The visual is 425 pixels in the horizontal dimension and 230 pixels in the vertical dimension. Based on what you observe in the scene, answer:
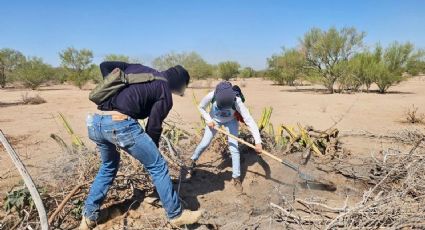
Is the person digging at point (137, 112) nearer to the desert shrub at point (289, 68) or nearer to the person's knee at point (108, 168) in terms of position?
the person's knee at point (108, 168)

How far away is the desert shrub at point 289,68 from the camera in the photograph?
2448cm

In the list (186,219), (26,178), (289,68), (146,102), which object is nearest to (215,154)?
(186,219)

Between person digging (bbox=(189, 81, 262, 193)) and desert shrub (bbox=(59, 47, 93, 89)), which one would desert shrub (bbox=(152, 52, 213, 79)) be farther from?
person digging (bbox=(189, 81, 262, 193))

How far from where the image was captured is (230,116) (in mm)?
4480

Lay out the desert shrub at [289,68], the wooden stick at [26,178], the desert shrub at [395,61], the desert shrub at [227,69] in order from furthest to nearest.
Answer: the desert shrub at [227,69] → the desert shrub at [289,68] → the desert shrub at [395,61] → the wooden stick at [26,178]

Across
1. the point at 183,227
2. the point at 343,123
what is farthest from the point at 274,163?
the point at 343,123

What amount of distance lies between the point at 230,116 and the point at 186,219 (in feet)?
5.12

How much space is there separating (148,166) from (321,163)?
2.85 m

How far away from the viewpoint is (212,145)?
559 centimetres

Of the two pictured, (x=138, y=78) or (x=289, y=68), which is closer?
(x=138, y=78)

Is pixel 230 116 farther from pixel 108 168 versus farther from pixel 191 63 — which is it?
pixel 191 63

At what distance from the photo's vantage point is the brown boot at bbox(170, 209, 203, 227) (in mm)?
3250

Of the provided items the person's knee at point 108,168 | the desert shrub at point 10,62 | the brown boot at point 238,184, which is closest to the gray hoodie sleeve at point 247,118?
the brown boot at point 238,184

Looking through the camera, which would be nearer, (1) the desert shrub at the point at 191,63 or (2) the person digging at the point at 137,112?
(2) the person digging at the point at 137,112
